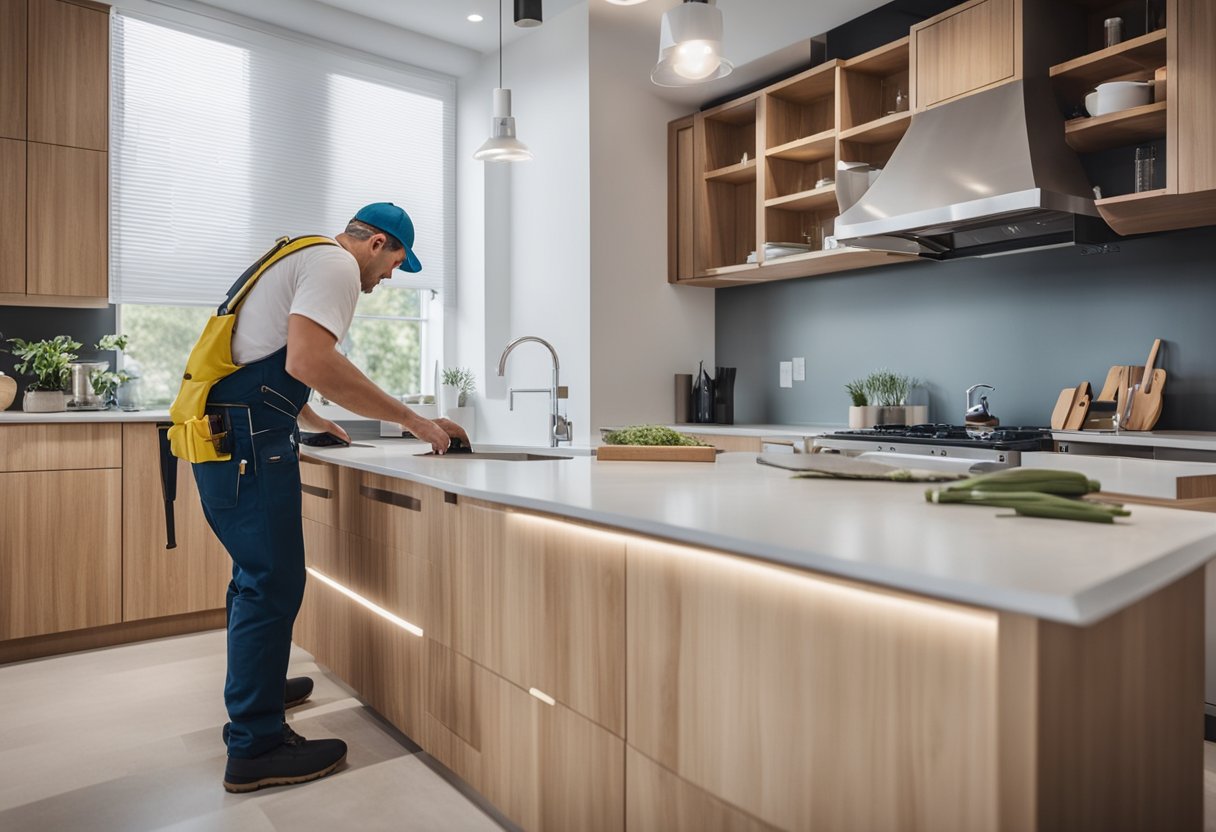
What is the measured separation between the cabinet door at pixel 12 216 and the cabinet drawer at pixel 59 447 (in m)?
0.66

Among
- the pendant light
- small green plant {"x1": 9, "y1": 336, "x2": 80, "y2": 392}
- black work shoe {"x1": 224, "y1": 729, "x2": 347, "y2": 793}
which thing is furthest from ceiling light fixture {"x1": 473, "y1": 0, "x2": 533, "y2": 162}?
black work shoe {"x1": 224, "y1": 729, "x2": 347, "y2": 793}

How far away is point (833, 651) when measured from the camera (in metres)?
1.03

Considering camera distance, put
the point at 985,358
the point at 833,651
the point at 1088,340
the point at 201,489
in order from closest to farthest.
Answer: the point at 833,651
the point at 201,489
the point at 1088,340
the point at 985,358

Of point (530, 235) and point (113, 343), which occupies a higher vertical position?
point (530, 235)

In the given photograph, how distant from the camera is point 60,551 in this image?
3.33m

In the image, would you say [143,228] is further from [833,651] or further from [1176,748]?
[1176,748]

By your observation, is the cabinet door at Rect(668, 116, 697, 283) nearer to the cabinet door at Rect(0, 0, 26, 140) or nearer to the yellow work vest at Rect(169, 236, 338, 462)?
the yellow work vest at Rect(169, 236, 338, 462)

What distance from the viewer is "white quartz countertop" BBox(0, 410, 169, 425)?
10.5ft

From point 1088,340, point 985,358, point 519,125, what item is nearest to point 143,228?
point 519,125

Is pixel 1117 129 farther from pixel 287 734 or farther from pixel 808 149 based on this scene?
pixel 287 734

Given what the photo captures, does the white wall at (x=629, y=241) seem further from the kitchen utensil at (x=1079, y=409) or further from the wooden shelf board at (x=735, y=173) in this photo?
the kitchen utensil at (x=1079, y=409)

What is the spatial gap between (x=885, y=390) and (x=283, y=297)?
9.41 feet

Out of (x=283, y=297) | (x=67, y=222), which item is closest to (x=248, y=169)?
(x=67, y=222)

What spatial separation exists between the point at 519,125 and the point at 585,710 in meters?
3.99
